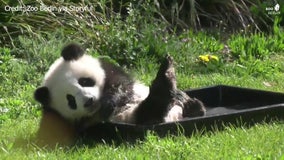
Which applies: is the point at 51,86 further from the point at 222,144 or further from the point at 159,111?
the point at 222,144

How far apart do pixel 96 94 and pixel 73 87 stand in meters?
0.15

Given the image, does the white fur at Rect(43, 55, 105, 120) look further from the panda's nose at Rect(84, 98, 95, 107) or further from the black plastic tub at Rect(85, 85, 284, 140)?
the black plastic tub at Rect(85, 85, 284, 140)

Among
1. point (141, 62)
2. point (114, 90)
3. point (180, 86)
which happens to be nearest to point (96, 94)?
point (114, 90)

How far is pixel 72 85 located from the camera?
4.43 m

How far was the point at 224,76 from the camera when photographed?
6688mm

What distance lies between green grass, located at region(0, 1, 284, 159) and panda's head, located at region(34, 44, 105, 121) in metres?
0.24

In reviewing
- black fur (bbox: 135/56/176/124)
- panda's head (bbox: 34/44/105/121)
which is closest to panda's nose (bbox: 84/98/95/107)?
panda's head (bbox: 34/44/105/121)

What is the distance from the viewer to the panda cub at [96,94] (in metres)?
4.46

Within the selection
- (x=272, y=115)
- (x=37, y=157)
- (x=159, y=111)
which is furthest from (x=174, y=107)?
(x=37, y=157)

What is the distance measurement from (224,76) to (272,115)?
202 cm

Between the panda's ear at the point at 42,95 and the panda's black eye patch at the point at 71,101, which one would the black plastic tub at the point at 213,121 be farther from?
the panda's ear at the point at 42,95

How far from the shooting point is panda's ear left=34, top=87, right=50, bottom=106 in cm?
452

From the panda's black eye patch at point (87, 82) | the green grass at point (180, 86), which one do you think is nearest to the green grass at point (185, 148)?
the green grass at point (180, 86)

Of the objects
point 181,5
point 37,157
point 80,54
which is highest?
point 80,54
